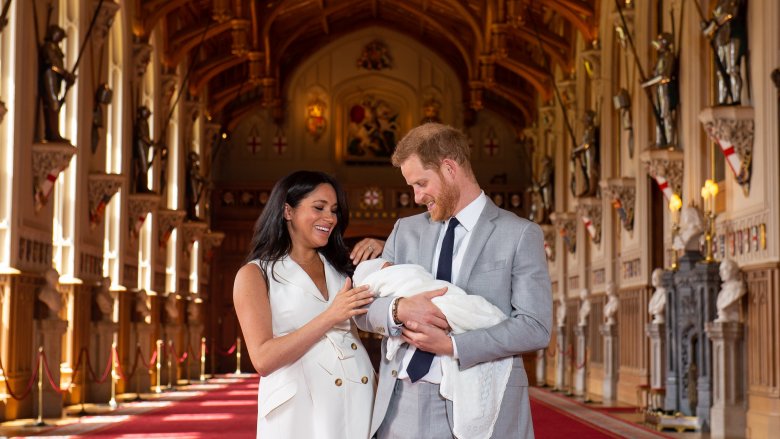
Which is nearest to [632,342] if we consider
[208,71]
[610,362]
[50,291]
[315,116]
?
[610,362]

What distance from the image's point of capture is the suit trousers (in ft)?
12.4

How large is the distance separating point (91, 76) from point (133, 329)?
17.4ft

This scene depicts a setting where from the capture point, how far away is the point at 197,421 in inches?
612

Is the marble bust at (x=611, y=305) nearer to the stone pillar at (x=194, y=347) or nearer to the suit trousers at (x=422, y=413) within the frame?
the stone pillar at (x=194, y=347)

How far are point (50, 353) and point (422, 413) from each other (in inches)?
523

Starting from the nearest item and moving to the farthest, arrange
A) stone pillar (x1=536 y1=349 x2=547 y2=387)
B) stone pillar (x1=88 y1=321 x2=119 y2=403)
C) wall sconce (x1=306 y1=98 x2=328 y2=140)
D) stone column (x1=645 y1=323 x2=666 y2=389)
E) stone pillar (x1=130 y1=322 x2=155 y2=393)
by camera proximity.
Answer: stone column (x1=645 y1=323 x2=666 y2=389) → stone pillar (x1=88 y1=321 x2=119 y2=403) → stone pillar (x1=130 y1=322 x2=155 y2=393) → stone pillar (x1=536 y1=349 x2=547 y2=387) → wall sconce (x1=306 y1=98 x2=328 y2=140)

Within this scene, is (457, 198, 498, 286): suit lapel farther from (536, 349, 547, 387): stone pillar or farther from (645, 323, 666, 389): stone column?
(536, 349, 547, 387): stone pillar

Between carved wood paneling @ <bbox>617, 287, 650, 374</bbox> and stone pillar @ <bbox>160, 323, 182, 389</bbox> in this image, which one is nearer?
carved wood paneling @ <bbox>617, 287, 650, 374</bbox>

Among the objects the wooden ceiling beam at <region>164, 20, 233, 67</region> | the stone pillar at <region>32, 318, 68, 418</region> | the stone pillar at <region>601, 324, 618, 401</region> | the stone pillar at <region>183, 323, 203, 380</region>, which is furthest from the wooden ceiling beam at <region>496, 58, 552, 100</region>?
the stone pillar at <region>32, 318, 68, 418</region>

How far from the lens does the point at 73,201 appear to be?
737 inches

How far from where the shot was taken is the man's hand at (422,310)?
3641mm

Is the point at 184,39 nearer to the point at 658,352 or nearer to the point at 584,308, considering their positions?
the point at 584,308

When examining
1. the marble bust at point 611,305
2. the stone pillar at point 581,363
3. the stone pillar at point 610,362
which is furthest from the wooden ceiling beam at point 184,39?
the stone pillar at point 610,362

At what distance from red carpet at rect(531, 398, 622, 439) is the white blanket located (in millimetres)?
8745
